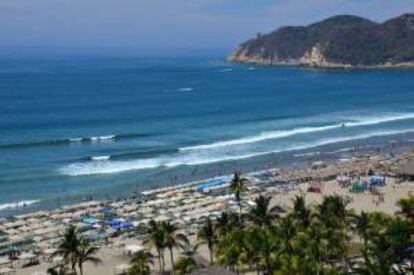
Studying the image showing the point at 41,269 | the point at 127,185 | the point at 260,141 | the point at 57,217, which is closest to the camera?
the point at 41,269

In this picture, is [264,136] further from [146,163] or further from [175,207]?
[175,207]

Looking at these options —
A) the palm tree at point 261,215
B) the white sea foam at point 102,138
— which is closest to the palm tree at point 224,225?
the palm tree at point 261,215

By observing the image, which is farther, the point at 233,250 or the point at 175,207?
the point at 175,207

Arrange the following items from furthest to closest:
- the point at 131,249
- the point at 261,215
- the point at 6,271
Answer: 1. the point at 131,249
2. the point at 6,271
3. the point at 261,215

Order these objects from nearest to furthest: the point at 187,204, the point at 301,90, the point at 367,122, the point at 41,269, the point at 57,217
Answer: the point at 41,269 → the point at 57,217 → the point at 187,204 → the point at 367,122 → the point at 301,90

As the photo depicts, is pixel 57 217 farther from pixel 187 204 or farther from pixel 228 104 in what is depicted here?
pixel 228 104

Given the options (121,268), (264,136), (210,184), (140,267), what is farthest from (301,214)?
(264,136)

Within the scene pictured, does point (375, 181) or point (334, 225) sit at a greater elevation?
point (334, 225)

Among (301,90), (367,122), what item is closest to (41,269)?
(367,122)

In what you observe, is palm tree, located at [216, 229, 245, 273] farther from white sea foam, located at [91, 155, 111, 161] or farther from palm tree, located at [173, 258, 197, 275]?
white sea foam, located at [91, 155, 111, 161]
